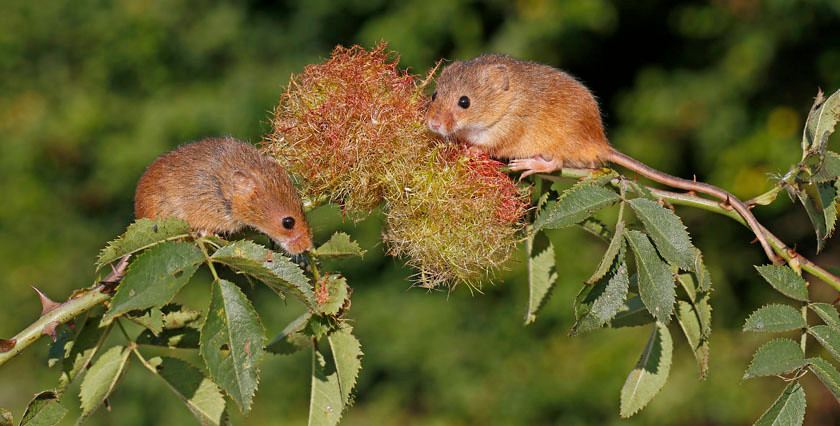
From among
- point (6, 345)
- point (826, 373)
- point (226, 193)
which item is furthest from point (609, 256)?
point (6, 345)

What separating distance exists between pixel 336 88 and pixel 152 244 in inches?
27.1

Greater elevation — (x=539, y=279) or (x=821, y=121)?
(x=821, y=121)

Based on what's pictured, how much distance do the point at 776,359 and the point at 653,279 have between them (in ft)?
1.14

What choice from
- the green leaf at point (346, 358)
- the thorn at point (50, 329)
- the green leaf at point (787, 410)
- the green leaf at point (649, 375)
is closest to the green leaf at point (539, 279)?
the green leaf at point (649, 375)

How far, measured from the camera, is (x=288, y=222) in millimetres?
2271

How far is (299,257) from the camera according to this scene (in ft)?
7.79

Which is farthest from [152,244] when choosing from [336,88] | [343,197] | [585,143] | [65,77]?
[65,77]

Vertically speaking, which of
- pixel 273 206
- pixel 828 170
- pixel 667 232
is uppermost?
pixel 828 170

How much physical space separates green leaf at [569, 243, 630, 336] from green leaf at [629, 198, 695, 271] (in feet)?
0.29

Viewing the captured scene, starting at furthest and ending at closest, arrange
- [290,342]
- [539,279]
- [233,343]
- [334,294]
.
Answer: [539,279] → [290,342] → [334,294] → [233,343]

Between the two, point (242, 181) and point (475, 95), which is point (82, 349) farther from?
point (475, 95)

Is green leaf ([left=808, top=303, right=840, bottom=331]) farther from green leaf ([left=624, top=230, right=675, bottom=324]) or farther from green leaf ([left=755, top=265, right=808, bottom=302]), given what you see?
green leaf ([left=624, top=230, right=675, bottom=324])

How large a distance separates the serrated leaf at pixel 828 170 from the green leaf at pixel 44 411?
1974 mm

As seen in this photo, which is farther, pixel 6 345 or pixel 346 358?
pixel 346 358
